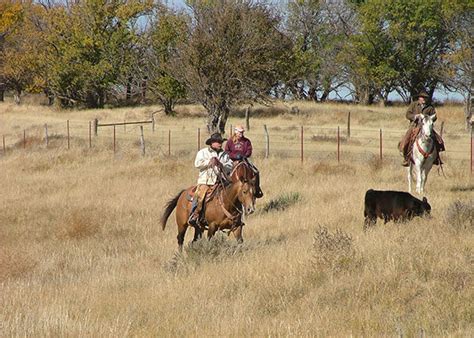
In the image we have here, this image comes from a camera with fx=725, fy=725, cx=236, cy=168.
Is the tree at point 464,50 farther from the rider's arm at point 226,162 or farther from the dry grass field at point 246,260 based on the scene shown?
the rider's arm at point 226,162

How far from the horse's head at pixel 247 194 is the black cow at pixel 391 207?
2560 mm

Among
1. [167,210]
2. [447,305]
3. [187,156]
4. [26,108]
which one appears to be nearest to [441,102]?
[26,108]

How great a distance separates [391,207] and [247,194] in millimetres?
3081

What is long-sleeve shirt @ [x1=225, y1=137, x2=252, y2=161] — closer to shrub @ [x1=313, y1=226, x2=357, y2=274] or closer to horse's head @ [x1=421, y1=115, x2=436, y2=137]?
shrub @ [x1=313, y1=226, x2=357, y2=274]

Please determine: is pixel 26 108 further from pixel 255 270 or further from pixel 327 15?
pixel 255 270

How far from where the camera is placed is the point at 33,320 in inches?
278

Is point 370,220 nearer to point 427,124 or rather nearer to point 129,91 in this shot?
point 427,124

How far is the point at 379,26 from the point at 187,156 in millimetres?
34477

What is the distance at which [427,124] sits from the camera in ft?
52.7

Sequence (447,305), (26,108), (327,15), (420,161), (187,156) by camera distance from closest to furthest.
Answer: (447,305) → (420,161) → (187,156) → (26,108) → (327,15)

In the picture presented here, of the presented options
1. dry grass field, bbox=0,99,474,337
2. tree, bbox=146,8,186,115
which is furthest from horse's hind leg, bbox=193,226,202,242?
tree, bbox=146,8,186,115

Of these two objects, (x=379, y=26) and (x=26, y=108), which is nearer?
(x=379, y=26)

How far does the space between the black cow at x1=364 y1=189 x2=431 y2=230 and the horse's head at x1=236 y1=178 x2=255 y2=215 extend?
2560 millimetres

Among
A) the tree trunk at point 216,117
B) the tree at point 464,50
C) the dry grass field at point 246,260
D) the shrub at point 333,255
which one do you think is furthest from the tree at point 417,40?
the shrub at point 333,255
